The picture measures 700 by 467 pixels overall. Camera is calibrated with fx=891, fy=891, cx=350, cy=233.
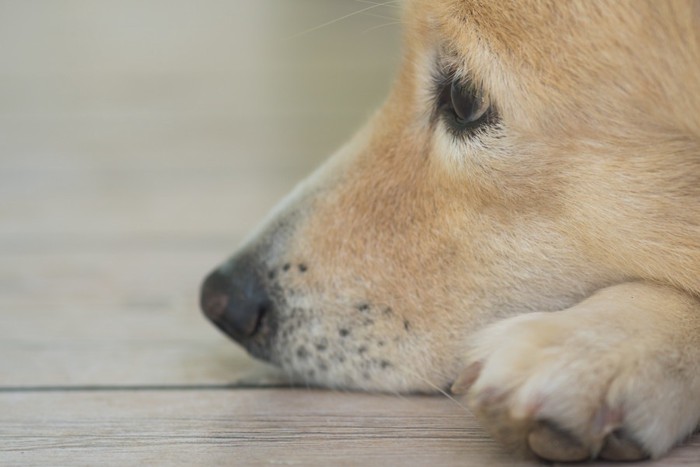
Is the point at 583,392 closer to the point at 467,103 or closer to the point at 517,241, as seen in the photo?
the point at 517,241

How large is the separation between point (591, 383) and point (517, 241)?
1.23ft

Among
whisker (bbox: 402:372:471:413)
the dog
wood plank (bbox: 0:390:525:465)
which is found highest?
the dog

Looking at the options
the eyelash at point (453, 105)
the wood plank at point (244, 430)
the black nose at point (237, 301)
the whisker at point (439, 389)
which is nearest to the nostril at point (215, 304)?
the black nose at point (237, 301)

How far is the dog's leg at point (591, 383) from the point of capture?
106 centimetres


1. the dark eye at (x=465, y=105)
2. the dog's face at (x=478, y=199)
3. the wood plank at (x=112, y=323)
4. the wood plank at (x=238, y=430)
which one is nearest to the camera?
the wood plank at (x=238, y=430)

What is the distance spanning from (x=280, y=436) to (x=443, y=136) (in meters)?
0.60

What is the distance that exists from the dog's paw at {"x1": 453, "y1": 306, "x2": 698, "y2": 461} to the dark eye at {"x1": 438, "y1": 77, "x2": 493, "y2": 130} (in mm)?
395

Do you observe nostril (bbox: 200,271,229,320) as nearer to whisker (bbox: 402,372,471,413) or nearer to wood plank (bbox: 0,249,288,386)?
wood plank (bbox: 0,249,288,386)

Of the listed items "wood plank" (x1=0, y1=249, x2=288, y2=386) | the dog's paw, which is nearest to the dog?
the dog's paw

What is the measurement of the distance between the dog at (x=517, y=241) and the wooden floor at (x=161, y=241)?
0.09 m

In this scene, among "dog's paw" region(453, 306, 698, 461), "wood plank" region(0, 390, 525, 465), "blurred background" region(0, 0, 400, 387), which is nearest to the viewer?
"dog's paw" region(453, 306, 698, 461)

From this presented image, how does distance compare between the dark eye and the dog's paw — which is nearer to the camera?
the dog's paw

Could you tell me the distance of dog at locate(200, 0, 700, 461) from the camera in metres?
1.12

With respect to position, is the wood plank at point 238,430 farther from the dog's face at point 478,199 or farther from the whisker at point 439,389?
the dog's face at point 478,199
